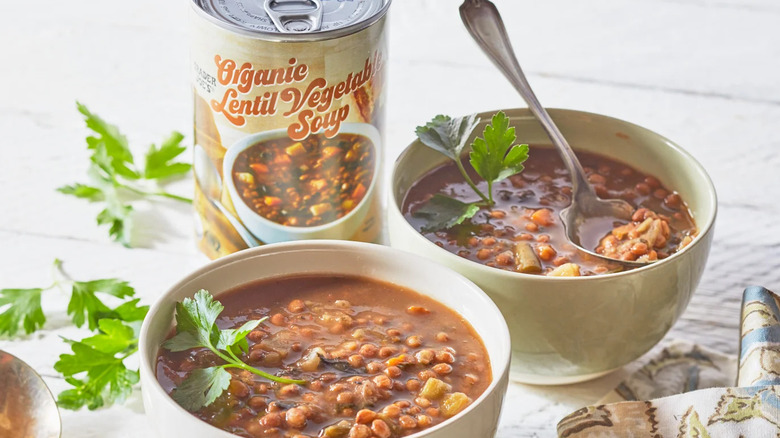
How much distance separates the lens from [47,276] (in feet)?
7.11

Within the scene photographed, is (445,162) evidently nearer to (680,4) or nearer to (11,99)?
(11,99)

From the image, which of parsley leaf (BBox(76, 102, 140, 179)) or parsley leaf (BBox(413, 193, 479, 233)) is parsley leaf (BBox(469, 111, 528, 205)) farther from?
parsley leaf (BBox(76, 102, 140, 179))

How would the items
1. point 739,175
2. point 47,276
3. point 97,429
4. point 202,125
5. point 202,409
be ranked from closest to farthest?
point 202,409
point 97,429
point 202,125
point 47,276
point 739,175

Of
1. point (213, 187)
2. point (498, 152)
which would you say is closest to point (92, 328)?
point (213, 187)

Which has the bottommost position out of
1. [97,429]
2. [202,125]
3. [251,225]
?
[97,429]

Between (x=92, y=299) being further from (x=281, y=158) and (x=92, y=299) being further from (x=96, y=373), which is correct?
(x=281, y=158)

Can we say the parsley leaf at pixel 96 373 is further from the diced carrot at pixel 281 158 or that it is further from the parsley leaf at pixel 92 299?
the diced carrot at pixel 281 158

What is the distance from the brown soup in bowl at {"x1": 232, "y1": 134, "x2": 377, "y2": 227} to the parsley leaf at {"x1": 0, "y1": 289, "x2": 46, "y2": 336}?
45 cm

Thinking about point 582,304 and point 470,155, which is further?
point 470,155

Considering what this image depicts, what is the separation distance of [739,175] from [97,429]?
164cm

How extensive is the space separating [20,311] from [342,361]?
740 millimetres

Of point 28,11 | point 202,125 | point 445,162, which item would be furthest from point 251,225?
point 28,11

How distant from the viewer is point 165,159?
247cm

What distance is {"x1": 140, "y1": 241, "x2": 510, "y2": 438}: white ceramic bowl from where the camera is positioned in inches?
58.4
